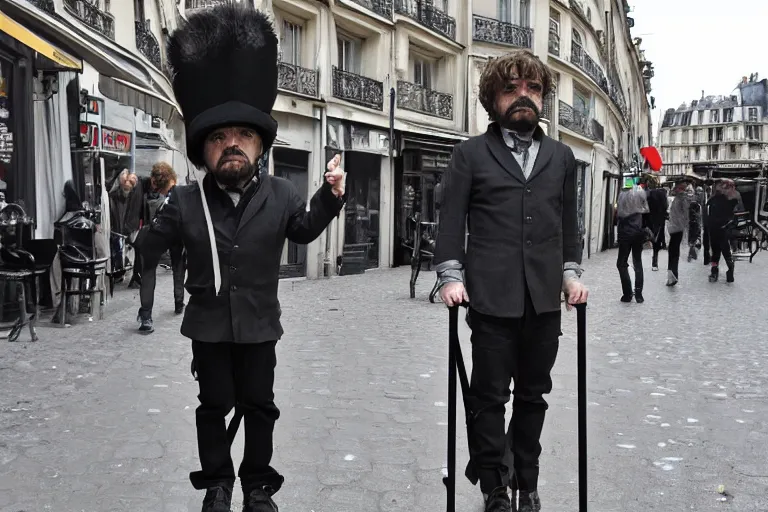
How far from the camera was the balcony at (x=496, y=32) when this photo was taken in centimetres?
2661

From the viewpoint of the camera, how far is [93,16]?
12406 mm

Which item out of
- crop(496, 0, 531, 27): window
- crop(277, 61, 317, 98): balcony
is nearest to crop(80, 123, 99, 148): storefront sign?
crop(277, 61, 317, 98): balcony

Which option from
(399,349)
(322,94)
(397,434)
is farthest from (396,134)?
(397,434)

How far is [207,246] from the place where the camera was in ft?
11.8

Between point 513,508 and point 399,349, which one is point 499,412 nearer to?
point 513,508

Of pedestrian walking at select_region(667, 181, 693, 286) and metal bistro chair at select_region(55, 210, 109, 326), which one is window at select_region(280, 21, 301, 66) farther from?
metal bistro chair at select_region(55, 210, 109, 326)

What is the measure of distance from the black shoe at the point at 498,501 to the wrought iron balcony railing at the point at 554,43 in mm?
29028

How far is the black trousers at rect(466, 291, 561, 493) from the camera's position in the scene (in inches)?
144

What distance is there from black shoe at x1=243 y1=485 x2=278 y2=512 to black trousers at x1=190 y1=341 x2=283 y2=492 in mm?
25

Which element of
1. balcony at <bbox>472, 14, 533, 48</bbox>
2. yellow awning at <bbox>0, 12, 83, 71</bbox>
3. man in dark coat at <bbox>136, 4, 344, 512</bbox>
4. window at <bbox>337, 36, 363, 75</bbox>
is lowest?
man in dark coat at <bbox>136, 4, 344, 512</bbox>

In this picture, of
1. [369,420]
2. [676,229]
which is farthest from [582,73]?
[369,420]

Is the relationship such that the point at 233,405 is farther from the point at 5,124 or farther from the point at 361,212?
the point at 361,212

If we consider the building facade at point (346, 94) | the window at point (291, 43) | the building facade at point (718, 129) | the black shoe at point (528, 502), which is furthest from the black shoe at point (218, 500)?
the building facade at point (718, 129)

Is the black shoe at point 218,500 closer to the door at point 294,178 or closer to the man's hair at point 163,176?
the man's hair at point 163,176
